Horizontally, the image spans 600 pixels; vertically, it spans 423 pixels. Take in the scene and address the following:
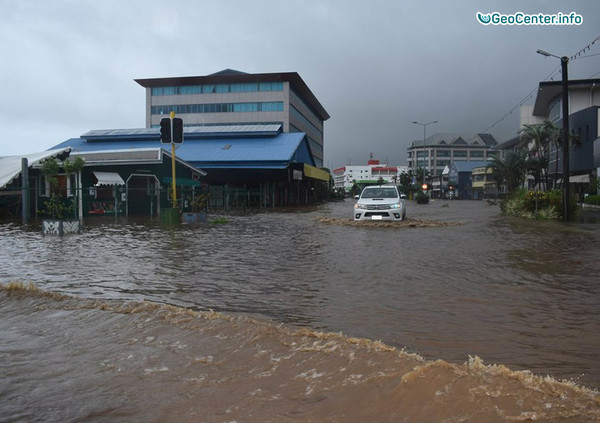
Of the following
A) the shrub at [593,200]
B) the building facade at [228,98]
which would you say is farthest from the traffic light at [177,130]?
the building facade at [228,98]

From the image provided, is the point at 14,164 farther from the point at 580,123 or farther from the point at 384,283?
the point at 580,123

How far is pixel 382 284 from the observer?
7.15 metres

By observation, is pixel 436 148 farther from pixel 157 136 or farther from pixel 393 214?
pixel 393 214

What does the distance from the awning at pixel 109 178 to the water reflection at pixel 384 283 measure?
11.1m

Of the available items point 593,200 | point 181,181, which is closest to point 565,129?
point 593,200

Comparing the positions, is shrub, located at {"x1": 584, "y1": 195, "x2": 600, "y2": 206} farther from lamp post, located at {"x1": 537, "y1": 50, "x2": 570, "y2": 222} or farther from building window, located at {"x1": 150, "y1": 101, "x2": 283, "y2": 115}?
building window, located at {"x1": 150, "y1": 101, "x2": 283, "y2": 115}

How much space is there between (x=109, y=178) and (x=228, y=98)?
50117 millimetres

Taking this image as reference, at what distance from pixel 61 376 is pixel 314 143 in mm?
90171

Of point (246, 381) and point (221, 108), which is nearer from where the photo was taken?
point (246, 381)

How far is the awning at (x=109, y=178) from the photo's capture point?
2439 centimetres

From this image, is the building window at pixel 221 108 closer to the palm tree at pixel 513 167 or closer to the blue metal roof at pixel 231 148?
the blue metal roof at pixel 231 148

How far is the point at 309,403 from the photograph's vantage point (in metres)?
3.12

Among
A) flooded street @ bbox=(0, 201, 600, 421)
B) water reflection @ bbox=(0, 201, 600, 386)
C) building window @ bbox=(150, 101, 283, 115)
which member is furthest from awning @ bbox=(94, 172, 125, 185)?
building window @ bbox=(150, 101, 283, 115)

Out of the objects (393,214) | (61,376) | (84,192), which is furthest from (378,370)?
(84,192)
